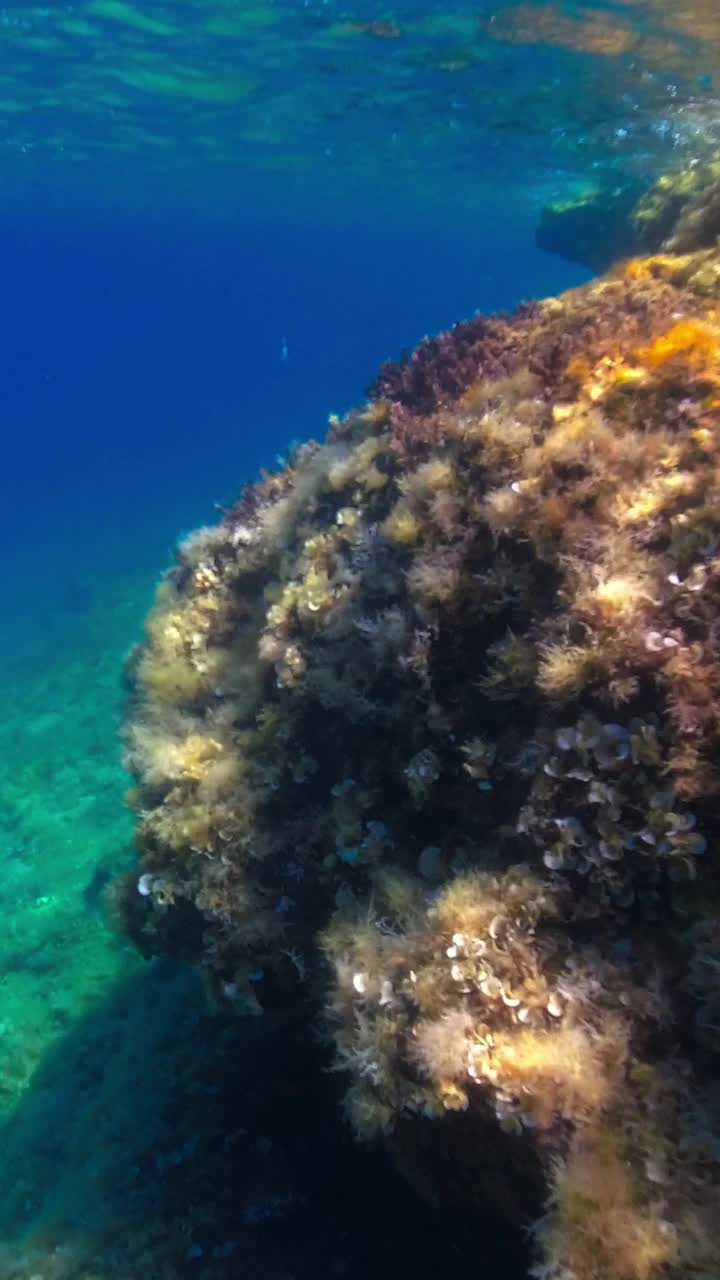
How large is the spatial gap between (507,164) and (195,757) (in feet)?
114

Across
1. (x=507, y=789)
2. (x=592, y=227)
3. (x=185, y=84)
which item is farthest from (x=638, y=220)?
(x=185, y=84)

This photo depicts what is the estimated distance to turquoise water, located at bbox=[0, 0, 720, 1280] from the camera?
21.7 ft

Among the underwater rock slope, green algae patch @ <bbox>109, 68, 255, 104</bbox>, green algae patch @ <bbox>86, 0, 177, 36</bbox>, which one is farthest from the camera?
green algae patch @ <bbox>109, 68, 255, 104</bbox>

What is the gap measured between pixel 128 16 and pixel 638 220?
50.9 ft

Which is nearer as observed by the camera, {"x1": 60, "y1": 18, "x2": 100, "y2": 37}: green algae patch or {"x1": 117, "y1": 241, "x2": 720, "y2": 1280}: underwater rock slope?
{"x1": 117, "y1": 241, "x2": 720, "y2": 1280}: underwater rock slope

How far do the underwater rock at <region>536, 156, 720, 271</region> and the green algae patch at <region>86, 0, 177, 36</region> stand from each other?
37.1ft

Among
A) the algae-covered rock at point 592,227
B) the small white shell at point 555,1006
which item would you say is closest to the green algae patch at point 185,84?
the algae-covered rock at point 592,227

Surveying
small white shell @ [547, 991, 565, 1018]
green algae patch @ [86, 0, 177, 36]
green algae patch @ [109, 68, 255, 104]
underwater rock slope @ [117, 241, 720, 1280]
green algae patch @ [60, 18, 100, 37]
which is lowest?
small white shell @ [547, 991, 565, 1018]

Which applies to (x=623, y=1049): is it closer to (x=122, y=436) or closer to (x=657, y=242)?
(x=657, y=242)

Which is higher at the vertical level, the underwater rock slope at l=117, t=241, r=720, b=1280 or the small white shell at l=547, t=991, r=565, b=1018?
the underwater rock slope at l=117, t=241, r=720, b=1280

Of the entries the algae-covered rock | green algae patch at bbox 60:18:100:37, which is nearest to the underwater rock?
the algae-covered rock

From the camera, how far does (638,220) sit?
43.1 ft

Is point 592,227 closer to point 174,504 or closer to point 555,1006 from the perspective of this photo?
point 555,1006

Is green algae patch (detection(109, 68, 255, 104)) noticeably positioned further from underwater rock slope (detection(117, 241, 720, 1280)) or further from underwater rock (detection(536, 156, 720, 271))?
underwater rock slope (detection(117, 241, 720, 1280))
